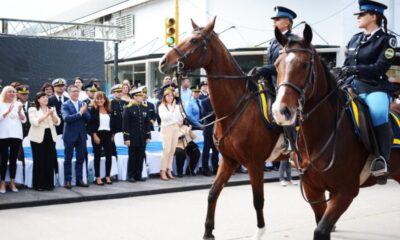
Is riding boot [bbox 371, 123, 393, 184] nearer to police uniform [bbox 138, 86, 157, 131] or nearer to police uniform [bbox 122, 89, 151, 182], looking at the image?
police uniform [bbox 122, 89, 151, 182]

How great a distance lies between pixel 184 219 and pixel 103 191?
304 centimetres

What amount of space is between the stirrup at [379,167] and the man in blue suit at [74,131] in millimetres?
7096

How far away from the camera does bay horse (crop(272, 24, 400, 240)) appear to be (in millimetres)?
4469

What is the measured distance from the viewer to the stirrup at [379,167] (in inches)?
197

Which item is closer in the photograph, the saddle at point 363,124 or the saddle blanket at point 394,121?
the saddle at point 363,124

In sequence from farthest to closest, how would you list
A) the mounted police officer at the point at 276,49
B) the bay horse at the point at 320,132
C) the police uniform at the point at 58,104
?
the police uniform at the point at 58,104 → the mounted police officer at the point at 276,49 → the bay horse at the point at 320,132

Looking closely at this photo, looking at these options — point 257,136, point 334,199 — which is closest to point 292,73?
point 334,199

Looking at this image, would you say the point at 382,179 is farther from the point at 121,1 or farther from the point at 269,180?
the point at 121,1

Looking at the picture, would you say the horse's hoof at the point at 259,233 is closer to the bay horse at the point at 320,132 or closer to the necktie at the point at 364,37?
the bay horse at the point at 320,132

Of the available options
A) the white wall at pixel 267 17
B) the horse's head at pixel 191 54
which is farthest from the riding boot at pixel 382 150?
the white wall at pixel 267 17

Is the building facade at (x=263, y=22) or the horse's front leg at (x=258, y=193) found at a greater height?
the building facade at (x=263, y=22)

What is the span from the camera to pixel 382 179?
5457mm

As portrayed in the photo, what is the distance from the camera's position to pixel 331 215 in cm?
461

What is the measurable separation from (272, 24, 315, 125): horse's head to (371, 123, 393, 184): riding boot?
101cm
